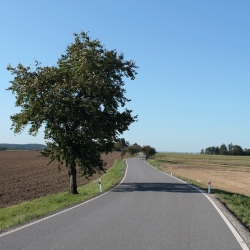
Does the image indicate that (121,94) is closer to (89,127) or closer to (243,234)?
(89,127)

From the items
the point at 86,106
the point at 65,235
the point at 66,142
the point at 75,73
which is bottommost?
the point at 65,235

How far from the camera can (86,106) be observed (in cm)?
2212

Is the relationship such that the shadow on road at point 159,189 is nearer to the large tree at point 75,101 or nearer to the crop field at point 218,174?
the large tree at point 75,101

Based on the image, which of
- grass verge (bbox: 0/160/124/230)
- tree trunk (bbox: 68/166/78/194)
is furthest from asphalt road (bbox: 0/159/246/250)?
tree trunk (bbox: 68/166/78/194)

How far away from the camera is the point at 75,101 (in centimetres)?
2252

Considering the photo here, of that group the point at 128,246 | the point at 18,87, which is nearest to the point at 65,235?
the point at 128,246

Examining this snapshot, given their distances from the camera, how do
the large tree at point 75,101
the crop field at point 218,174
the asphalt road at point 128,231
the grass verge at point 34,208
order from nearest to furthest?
the asphalt road at point 128,231 < the grass verge at point 34,208 < the large tree at point 75,101 < the crop field at point 218,174

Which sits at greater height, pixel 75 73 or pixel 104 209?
pixel 75 73

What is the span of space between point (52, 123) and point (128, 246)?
1511 cm

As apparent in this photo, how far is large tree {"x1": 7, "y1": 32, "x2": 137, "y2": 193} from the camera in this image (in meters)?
22.0

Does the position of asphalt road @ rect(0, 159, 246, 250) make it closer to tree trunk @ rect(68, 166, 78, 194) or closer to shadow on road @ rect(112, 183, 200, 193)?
shadow on road @ rect(112, 183, 200, 193)

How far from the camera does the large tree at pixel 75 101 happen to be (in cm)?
2202

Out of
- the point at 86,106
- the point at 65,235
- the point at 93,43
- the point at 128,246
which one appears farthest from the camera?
the point at 93,43

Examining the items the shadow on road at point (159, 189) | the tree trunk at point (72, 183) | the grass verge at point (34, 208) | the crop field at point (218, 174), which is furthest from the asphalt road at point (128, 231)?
the crop field at point (218, 174)
